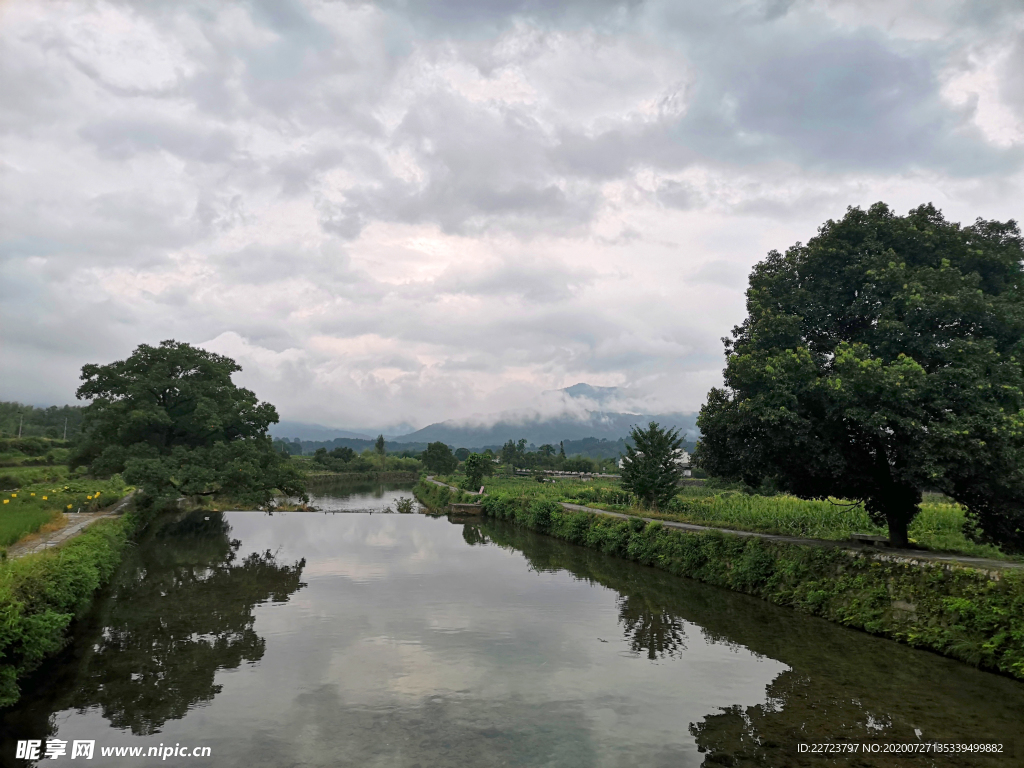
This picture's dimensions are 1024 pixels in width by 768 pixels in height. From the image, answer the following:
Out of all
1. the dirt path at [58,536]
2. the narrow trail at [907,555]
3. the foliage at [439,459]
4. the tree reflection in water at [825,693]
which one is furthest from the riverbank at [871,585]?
the foliage at [439,459]

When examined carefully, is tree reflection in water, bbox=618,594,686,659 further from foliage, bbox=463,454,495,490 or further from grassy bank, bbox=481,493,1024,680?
foliage, bbox=463,454,495,490

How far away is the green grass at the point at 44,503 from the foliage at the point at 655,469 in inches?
1113

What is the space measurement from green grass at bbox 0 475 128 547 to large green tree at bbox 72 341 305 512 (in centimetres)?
173

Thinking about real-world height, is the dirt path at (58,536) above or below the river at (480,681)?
above

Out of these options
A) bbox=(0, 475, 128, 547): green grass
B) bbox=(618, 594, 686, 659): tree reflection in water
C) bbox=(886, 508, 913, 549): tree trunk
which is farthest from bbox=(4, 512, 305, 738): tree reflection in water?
bbox=(886, 508, 913, 549): tree trunk

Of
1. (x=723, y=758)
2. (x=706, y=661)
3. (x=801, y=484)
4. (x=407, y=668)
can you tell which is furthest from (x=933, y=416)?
(x=407, y=668)

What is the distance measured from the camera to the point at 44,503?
85.2 feet

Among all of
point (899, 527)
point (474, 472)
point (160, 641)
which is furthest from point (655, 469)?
point (474, 472)

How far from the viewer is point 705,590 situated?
69.7 ft

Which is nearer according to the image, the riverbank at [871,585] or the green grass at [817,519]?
the riverbank at [871,585]

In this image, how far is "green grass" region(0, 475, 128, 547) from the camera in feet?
58.3

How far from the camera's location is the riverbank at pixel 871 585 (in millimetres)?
12336

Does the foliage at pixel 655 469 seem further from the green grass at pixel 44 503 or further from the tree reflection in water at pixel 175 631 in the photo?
the green grass at pixel 44 503

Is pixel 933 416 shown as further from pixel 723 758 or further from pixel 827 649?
pixel 723 758
